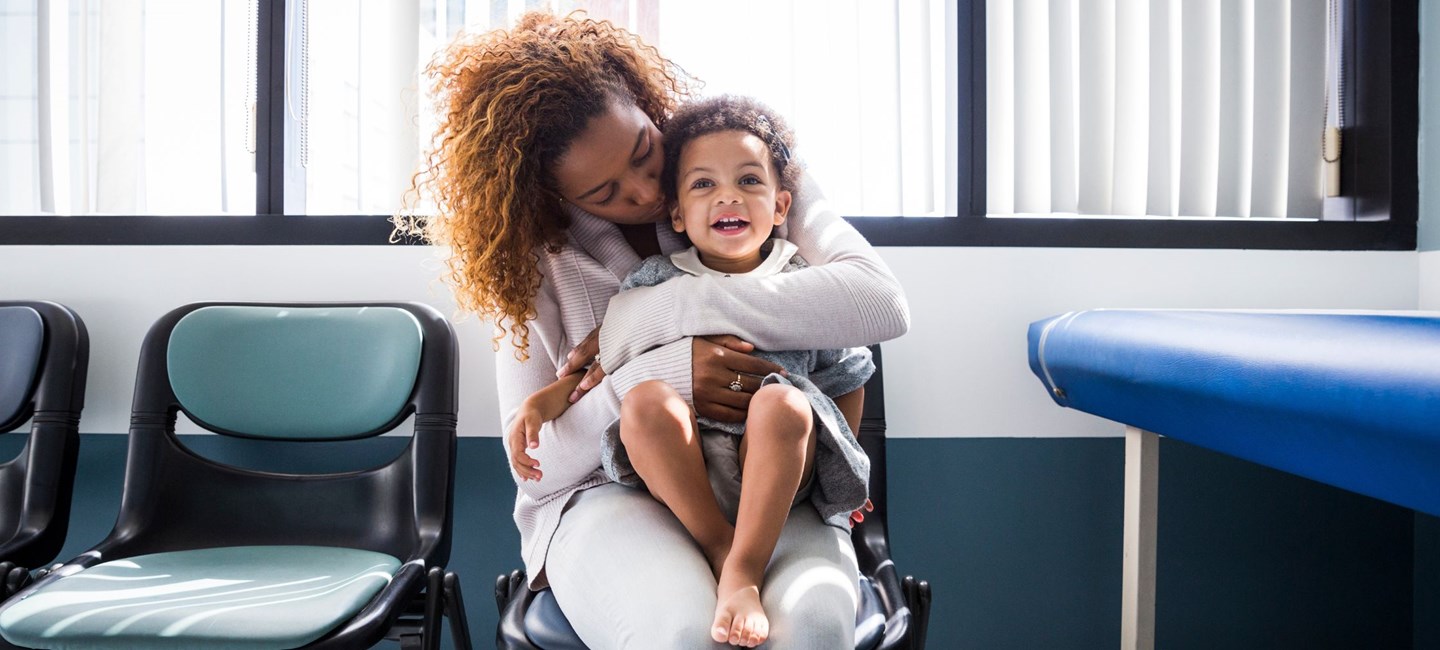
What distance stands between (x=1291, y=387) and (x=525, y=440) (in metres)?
0.93

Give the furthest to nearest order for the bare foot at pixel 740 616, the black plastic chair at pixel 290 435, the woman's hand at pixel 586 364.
Answer: 1. the black plastic chair at pixel 290 435
2. the woman's hand at pixel 586 364
3. the bare foot at pixel 740 616

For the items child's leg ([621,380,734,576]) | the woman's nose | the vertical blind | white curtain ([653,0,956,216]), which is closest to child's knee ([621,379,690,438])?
child's leg ([621,380,734,576])

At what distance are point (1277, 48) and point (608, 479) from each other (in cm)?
198

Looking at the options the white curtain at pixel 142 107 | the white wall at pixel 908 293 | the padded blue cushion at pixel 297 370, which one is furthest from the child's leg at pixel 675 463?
the white curtain at pixel 142 107

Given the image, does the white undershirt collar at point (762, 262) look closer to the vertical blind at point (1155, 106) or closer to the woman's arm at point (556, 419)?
the woman's arm at point (556, 419)

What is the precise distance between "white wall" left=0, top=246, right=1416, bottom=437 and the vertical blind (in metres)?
0.21

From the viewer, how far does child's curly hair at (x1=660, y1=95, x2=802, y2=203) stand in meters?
1.36

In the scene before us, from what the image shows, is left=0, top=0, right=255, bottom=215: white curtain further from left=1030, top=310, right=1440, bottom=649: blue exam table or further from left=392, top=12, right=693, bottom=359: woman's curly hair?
left=1030, top=310, right=1440, bottom=649: blue exam table

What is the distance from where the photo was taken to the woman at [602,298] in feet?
3.47

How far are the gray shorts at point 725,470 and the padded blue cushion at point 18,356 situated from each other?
148cm

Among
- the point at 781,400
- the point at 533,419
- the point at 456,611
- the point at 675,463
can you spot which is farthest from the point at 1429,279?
the point at 456,611

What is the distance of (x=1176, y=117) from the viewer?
2131 mm

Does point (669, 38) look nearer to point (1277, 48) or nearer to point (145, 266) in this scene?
point (145, 266)

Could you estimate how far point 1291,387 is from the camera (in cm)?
97
